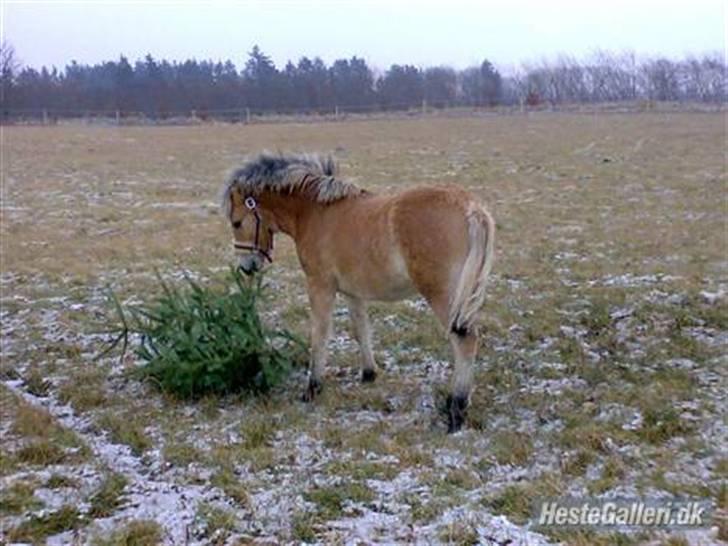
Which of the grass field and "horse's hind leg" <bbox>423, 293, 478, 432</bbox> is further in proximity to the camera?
"horse's hind leg" <bbox>423, 293, 478, 432</bbox>

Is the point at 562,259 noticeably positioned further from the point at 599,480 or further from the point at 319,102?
the point at 319,102

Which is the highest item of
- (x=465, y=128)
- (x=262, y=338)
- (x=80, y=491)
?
(x=465, y=128)

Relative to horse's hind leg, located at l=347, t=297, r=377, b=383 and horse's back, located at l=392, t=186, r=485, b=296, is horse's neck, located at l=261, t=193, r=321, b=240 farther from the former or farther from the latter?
horse's back, located at l=392, t=186, r=485, b=296

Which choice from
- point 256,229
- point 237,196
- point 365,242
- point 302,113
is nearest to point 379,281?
point 365,242

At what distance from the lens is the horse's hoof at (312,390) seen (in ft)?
16.5

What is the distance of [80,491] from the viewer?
3.80m

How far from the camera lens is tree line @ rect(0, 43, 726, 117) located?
57031 millimetres

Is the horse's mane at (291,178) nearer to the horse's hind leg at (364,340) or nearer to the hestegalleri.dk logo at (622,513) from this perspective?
the horse's hind leg at (364,340)

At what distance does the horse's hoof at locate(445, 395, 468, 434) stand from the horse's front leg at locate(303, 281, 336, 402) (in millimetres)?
1080

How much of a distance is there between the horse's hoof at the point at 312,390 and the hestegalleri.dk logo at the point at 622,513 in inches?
80.5

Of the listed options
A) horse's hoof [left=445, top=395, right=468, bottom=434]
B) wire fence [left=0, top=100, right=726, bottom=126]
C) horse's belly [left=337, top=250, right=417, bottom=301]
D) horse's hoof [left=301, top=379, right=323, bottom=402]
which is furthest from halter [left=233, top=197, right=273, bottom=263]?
wire fence [left=0, top=100, right=726, bottom=126]

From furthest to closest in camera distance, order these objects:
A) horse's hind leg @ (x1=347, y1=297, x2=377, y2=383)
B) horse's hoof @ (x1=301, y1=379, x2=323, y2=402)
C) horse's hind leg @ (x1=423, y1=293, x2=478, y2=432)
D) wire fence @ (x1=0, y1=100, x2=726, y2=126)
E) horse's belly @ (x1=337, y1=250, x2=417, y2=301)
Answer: wire fence @ (x1=0, y1=100, x2=726, y2=126) < horse's hind leg @ (x1=347, y1=297, x2=377, y2=383) < horse's hoof @ (x1=301, y1=379, x2=323, y2=402) < horse's belly @ (x1=337, y1=250, x2=417, y2=301) < horse's hind leg @ (x1=423, y1=293, x2=478, y2=432)

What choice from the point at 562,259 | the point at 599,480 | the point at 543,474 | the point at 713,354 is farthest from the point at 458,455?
the point at 562,259

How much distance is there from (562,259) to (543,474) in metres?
5.13
